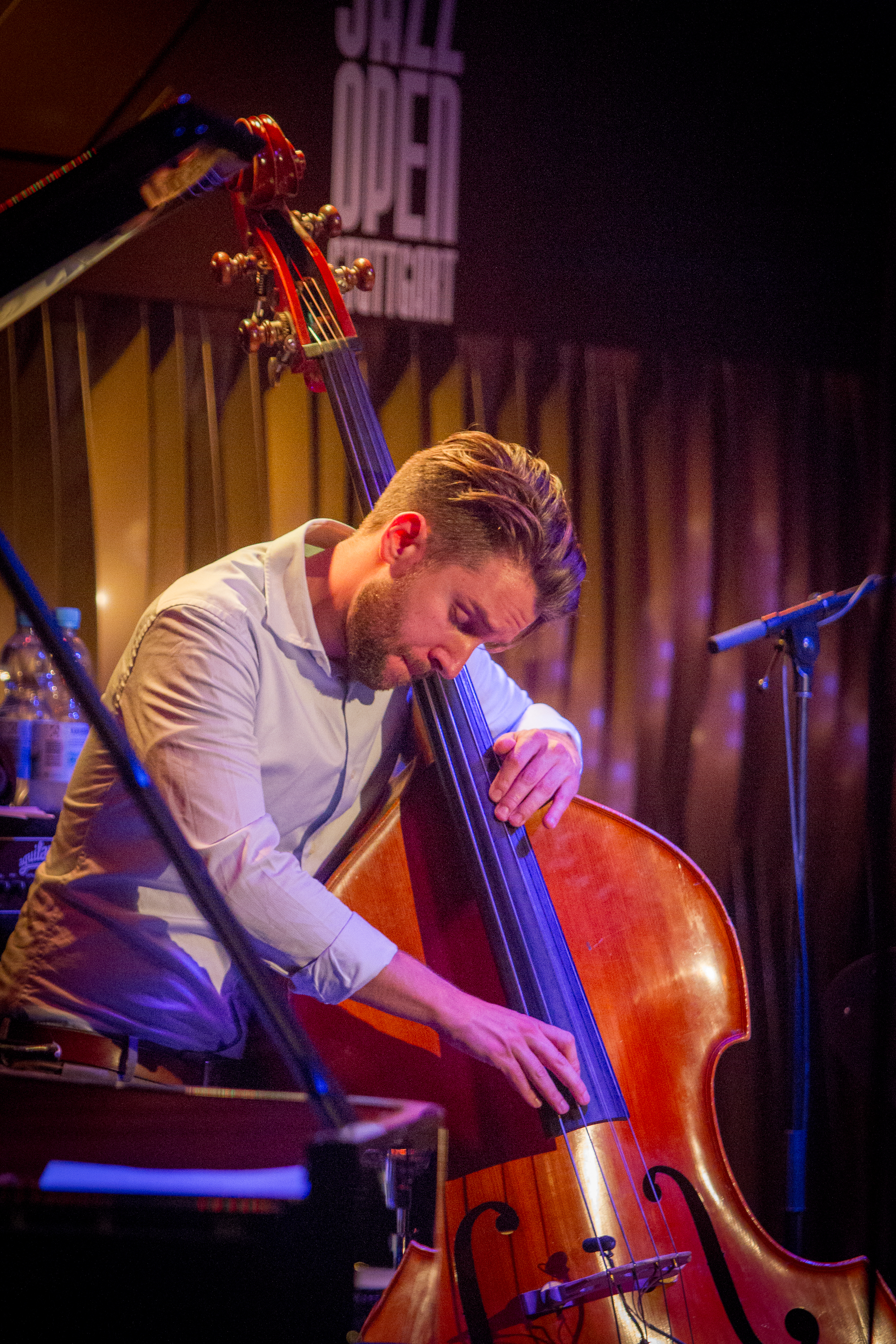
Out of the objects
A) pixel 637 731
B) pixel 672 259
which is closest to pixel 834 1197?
pixel 637 731

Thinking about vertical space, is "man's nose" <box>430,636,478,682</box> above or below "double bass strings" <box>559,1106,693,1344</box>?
above

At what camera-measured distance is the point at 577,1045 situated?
55.1 inches

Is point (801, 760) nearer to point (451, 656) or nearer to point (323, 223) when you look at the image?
point (451, 656)

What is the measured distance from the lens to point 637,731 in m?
2.95

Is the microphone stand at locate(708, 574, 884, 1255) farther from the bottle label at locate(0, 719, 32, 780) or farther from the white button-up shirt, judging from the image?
the bottle label at locate(0, 719, 32, 780)

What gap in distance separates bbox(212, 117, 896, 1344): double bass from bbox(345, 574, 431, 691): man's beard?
0.23 ft

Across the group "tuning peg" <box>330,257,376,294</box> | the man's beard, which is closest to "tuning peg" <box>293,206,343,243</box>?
"tuning peg" <box>330,257,376,294</box>

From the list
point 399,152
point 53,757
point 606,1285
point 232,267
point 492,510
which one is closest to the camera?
point 606,1285

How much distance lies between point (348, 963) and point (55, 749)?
3.53 feet

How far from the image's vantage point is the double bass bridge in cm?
118

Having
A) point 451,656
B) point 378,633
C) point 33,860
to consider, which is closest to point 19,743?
point 33,860

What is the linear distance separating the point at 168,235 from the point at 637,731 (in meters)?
1.93

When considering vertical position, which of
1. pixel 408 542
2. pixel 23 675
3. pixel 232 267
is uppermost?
pixel 232 267

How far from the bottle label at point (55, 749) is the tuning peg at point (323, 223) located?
112 centimetres
